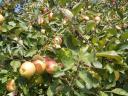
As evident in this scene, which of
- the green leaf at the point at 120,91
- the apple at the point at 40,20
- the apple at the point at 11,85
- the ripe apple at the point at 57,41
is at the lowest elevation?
the green leaf at the point at 120,91

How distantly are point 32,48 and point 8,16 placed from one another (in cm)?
70

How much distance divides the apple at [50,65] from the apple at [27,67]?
0.24 feet

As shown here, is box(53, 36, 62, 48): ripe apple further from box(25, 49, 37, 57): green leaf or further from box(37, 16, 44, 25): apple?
box(37, 16, 44, 25): apple

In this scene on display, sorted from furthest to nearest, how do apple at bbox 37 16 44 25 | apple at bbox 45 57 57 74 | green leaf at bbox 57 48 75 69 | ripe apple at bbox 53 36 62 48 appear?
apple at bbox 37 16 44 25
ripe apple at bbox 53 36 62 48
apple at bbox 45 57 57 74
green leaf at bbox 57 48 75 69

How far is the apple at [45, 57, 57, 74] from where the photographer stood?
6.26ft

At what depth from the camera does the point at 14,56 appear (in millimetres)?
2121

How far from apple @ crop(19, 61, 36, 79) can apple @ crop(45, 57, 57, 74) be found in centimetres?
7

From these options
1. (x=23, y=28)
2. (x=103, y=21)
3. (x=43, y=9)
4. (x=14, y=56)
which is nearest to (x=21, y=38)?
(x=23, y=28)

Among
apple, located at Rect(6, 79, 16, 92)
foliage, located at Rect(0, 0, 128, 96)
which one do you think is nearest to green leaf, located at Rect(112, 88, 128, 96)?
foliage, located at Rect(0, 0, 128, 96)

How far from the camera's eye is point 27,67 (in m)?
1.90

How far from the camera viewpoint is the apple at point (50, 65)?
1909 millimetres

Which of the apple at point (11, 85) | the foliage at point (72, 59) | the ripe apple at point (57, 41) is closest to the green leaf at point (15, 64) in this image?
the foliage at point (72, 59)

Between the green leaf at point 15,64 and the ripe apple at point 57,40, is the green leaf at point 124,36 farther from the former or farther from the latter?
the green leaf at point 15,64

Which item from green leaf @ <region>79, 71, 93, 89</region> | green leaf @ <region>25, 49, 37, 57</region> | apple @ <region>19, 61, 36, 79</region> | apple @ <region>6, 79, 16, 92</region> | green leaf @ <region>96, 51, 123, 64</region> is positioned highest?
green leaf @ <region>25, 49, 37, 57</region>
